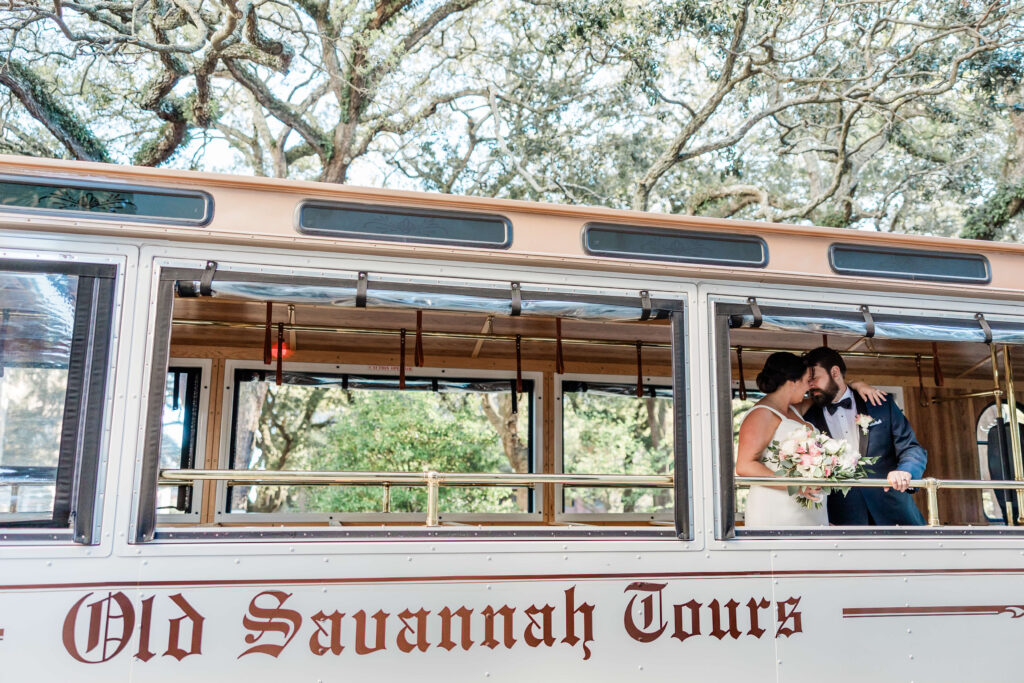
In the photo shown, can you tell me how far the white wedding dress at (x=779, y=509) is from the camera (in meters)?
4.02

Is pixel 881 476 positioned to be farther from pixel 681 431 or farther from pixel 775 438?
pixel 681 431

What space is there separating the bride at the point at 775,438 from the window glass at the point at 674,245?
0.73m

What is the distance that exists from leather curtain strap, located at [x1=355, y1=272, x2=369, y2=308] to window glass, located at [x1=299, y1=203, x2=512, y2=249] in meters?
0.16

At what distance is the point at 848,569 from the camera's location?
3.72 metres

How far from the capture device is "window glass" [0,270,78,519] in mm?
3184

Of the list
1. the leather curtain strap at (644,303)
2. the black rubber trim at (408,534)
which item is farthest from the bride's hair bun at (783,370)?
the black rubber trim at (408,534)

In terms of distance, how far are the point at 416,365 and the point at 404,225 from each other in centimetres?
192

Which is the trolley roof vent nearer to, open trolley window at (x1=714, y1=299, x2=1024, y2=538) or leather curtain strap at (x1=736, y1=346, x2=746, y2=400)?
open trolley window at (x1=714, y1=299, x2=1024, y2=538)

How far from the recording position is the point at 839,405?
15.1 feet

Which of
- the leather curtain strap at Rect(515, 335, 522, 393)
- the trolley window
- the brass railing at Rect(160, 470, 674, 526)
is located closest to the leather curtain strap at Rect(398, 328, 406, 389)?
the leather curtain strap at Rect(515, 335, 522, 393)

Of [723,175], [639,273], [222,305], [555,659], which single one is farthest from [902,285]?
[723,175]

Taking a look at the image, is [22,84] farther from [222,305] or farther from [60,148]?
[222,305]

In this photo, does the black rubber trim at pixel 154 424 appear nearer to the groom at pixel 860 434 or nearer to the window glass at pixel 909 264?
the window glass at pixel 909 264

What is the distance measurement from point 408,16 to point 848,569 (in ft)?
41.0
